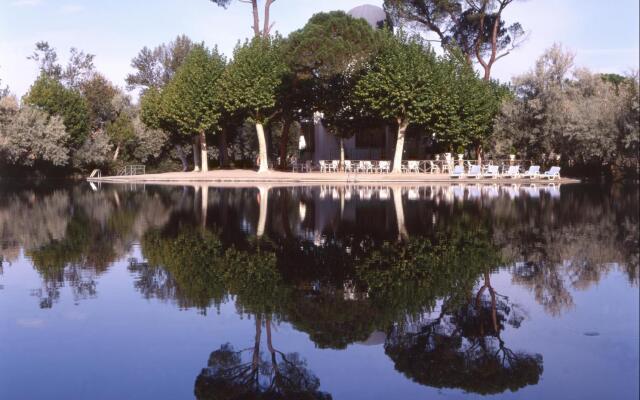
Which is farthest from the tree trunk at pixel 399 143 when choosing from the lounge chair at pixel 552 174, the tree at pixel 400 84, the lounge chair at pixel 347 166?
the lounge chair at pixel 552 174

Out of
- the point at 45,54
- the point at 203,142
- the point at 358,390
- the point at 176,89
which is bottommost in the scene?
the point at 358,390

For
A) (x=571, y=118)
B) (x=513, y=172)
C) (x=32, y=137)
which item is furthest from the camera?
(x=32, y=137)

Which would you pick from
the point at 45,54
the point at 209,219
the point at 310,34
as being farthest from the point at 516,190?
the point at 45,54

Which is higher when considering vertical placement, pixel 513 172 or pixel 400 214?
pixel 513 172

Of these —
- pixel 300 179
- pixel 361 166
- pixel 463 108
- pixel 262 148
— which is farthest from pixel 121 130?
pixel 463 108

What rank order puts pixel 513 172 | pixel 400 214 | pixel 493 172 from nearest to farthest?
1. pixel 400 214
2. pixel 513 172
3. pixel 493 172

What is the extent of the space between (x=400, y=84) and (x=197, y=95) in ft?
41.1

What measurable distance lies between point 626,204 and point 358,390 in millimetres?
20239

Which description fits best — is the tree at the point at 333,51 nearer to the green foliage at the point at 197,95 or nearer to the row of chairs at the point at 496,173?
the green foliage at the point at 197,95

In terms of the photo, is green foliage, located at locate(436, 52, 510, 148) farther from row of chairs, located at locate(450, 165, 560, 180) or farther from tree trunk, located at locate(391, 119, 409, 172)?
row of chairs, located at locate(450, 165, 560, 180)

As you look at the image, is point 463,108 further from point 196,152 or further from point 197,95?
point 196,152

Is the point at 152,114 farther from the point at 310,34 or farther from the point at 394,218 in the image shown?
the point at 394,218

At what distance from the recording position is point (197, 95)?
4191 centimetres

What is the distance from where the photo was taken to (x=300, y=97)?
137ft
